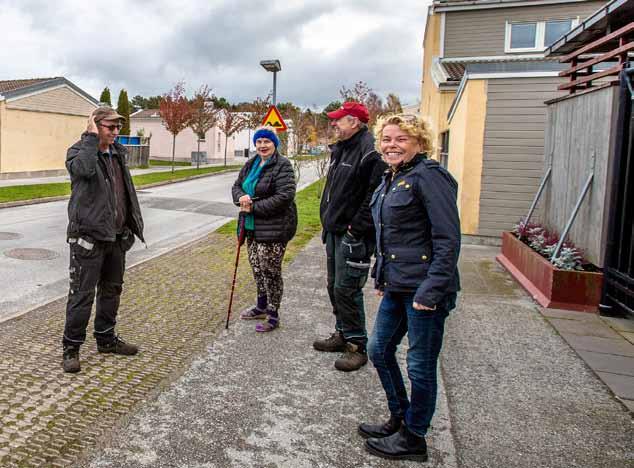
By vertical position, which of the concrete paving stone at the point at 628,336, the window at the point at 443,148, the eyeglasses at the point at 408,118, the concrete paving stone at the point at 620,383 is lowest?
the concrete paving stone at the point at 620,383

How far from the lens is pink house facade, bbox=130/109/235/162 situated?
4722cm

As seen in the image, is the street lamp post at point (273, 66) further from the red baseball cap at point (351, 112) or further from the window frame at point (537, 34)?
the red baseball cap at point (351, 112)

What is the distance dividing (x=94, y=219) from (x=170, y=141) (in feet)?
150

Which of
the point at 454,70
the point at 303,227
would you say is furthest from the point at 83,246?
the point at 454,70

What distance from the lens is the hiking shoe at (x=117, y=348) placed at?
14.7 ft

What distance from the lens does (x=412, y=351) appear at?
300 cm

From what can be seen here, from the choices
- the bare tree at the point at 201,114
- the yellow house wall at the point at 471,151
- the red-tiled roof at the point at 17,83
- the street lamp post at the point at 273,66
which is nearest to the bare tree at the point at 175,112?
the bare tree at the point at 201,114

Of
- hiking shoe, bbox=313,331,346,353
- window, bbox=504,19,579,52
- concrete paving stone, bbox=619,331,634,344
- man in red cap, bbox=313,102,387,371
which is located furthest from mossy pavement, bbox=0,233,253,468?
window, bbox=504,19,579,52

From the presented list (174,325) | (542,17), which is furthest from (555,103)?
(542,17)

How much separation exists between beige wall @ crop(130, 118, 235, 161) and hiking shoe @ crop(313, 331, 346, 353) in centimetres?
4427

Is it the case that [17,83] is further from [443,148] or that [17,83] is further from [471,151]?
[471,151]

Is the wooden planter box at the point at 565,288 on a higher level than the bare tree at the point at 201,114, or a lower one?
lower

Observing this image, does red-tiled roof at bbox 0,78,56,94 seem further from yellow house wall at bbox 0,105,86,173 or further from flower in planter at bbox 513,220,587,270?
→ flower in planter at bbox 513,220,587,270

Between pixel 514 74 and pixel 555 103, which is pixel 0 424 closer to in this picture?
pixel 555 103
